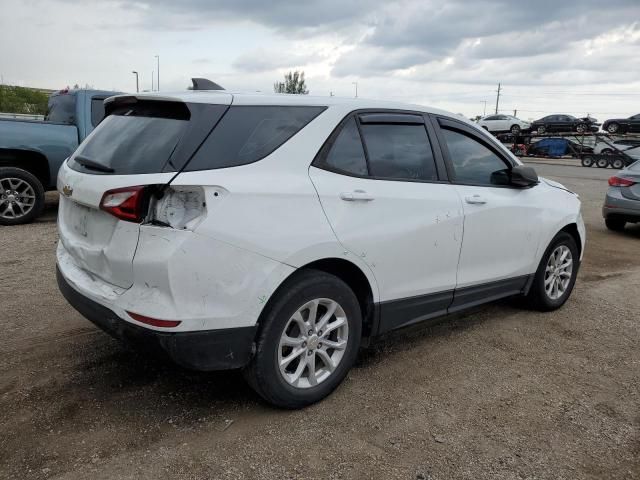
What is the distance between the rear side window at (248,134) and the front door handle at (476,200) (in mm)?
1332

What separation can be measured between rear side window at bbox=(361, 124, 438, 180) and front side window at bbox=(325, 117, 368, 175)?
0.22 feet

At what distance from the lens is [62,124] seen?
8023 millimetres

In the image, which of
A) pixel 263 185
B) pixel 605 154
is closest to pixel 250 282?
pixel 263 185

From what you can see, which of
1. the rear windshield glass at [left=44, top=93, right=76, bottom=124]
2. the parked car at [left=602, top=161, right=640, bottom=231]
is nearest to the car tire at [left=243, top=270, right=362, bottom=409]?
the rear windshield glass at [left=44, top=93, right=76, bottom=124]

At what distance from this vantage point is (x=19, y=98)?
217ft

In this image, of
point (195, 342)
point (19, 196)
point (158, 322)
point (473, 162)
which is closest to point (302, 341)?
point (195, 342)

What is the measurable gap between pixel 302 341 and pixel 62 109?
7.14 metres

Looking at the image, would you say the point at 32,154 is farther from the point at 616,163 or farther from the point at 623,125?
the point at 623,125

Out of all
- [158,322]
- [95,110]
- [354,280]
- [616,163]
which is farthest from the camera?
[616,163]

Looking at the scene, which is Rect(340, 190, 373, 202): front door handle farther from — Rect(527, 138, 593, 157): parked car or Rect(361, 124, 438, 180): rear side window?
Rect(527, 138, 593, 157): parked car

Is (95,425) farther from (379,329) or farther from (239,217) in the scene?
(379,329)

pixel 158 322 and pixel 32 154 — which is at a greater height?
pixel 32 154

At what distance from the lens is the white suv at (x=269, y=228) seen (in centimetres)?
262

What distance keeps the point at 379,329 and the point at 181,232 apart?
1.47 metres
